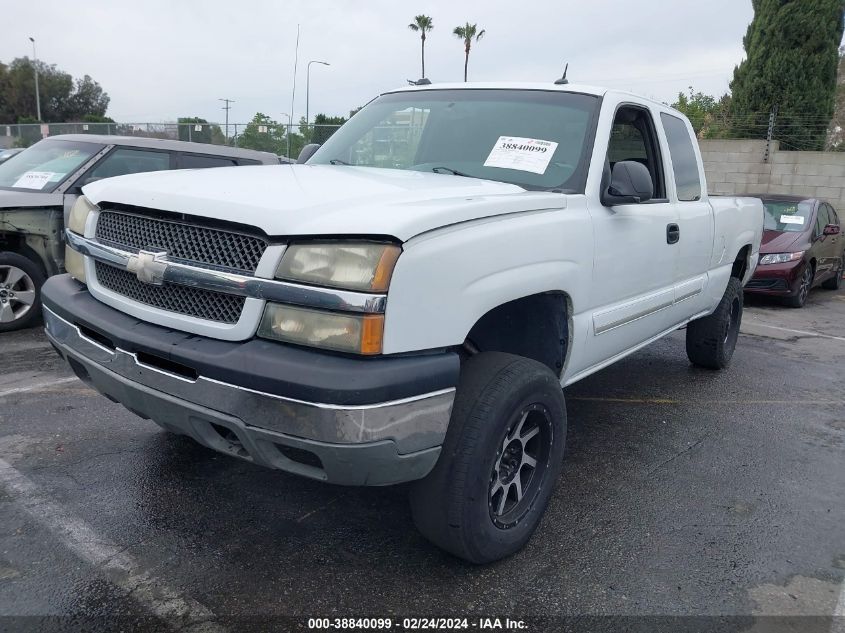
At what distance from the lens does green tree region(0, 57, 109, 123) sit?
66562 mm

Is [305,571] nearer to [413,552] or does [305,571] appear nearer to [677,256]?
[413,552]

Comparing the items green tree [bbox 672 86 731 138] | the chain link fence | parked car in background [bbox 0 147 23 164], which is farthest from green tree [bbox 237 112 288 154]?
green tree [bbox 672 86 731 138]

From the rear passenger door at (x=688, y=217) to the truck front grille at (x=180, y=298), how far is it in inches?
111

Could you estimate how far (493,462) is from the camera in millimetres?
2607

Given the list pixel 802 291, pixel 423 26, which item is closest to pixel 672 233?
pixel 802 291

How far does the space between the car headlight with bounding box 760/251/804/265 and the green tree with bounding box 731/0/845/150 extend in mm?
9089

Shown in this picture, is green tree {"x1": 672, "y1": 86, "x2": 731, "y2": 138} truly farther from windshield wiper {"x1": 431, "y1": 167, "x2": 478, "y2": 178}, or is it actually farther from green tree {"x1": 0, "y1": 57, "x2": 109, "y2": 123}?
green tree {"x1": 0, "y1": 57, "x2": 109, "y2": 123}

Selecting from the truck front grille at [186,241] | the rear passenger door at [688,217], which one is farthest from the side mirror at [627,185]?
the truck front grille at [186,241]

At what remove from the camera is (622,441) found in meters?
4.34

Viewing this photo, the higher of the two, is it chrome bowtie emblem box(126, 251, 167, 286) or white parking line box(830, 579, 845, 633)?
chrome bowtie emblem box(126, 251, 167, 286)

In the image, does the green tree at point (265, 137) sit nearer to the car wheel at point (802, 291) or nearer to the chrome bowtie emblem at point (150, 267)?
the car wheel at point (802, 291)

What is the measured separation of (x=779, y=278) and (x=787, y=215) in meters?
1.57

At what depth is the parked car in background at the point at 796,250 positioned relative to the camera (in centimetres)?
946

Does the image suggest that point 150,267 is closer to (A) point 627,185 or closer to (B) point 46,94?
(A) point 627,185
